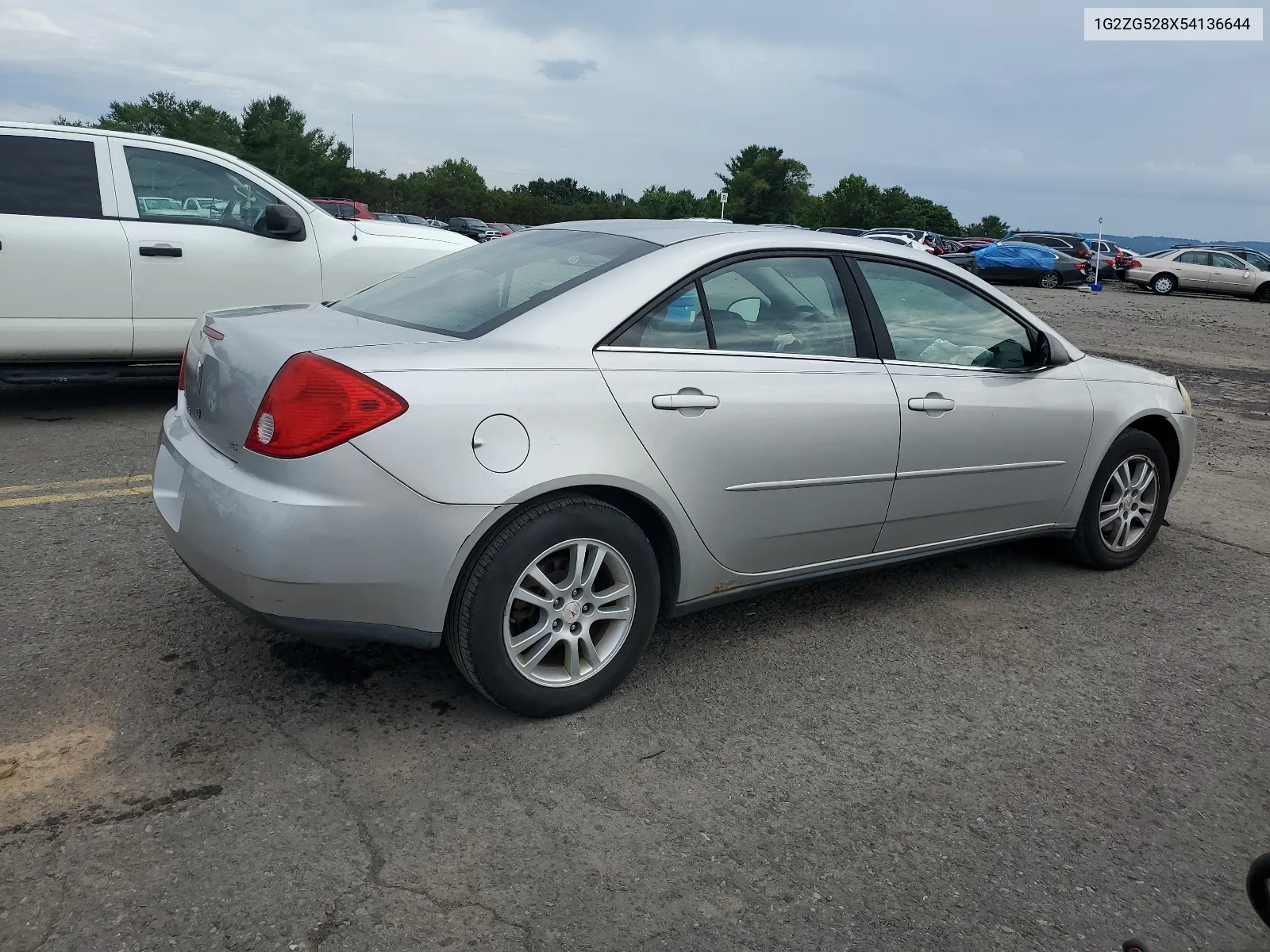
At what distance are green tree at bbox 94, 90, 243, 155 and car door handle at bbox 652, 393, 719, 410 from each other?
7576 cm

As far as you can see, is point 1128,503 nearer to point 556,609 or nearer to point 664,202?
point 556,609

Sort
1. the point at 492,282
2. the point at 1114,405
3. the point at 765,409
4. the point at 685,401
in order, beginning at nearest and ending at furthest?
1. the point at 685,401
2. the point at 765,409
3. the point at 492,282
4. the point at 1114,405

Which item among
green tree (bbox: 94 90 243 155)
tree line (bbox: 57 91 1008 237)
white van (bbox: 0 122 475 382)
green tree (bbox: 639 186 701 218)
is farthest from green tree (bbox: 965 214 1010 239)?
white van (bbox: 0 122 475 382)

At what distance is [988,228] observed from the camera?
10169 centimetres

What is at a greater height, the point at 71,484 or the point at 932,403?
A: the point at 932,403

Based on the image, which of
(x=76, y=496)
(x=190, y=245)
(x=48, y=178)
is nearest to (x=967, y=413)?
(x=76, y=496)

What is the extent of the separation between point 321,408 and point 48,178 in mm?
4969

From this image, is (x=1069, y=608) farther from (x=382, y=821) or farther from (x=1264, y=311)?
(x=1264, y=311)

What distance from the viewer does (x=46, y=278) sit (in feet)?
21.1

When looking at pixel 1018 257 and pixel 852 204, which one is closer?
pixel 1018 257

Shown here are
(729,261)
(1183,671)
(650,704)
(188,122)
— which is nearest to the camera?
(650,704)

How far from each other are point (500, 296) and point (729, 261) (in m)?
0.77

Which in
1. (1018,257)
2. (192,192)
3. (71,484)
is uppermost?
(1018,257)

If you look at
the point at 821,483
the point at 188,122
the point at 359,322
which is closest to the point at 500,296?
the point at 359,322
